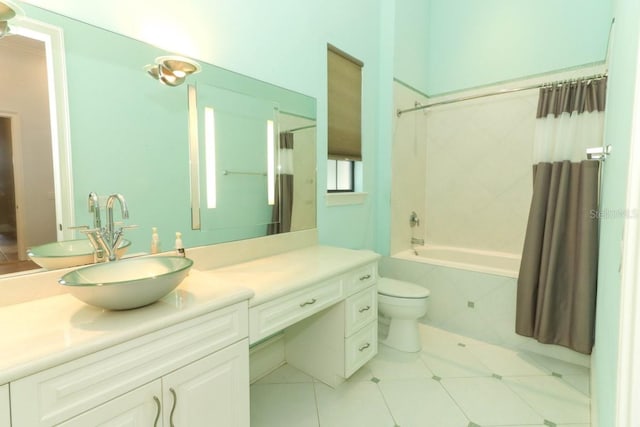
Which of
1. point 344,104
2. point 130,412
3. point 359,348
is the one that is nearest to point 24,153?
point 130,412

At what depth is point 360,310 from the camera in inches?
73.1

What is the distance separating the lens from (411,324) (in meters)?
2.25

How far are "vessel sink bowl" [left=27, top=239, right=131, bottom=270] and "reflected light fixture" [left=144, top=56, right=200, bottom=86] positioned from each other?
2.53 ft

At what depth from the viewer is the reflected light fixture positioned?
1.38m

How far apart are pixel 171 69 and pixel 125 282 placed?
0.99 meters

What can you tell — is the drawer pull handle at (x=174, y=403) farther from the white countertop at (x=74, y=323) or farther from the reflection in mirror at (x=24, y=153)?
the reflection in mirror at (x=24, y=153)

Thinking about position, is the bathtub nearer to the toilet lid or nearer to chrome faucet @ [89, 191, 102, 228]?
the toilet lid

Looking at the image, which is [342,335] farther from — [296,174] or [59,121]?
[59,121]

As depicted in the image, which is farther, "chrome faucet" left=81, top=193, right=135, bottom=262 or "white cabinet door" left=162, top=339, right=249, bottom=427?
"chrome faucet" left=81, top=193, right=135, bottom=262

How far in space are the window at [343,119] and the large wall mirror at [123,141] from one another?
0.47 metres

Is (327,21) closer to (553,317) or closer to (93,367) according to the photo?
(93,367)

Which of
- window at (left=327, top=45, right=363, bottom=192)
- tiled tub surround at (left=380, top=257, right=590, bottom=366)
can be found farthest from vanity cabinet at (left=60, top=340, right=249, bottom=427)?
→ tiled tub surround at (left=380, top=257, right=590, bottom=366)

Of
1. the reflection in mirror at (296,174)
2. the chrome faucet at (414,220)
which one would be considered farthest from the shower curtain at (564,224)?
the reflection in mirror at (296,174)

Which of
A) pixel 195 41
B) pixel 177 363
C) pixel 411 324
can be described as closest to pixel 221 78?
pixel 195 41
